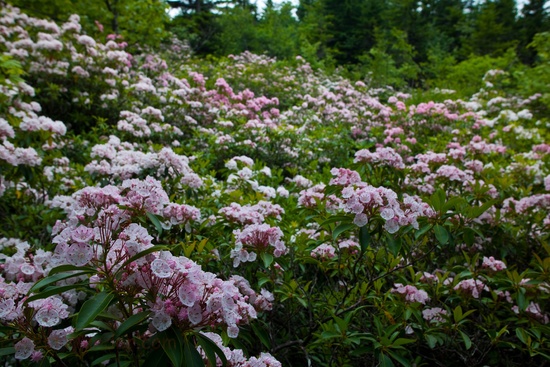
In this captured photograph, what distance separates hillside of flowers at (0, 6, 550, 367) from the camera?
1.20 meters

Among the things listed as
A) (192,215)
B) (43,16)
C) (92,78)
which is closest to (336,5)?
(43,16)

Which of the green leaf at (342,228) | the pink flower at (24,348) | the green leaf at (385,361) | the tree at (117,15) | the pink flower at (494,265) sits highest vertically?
the tree at (117,15)

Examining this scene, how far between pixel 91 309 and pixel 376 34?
60.9ft

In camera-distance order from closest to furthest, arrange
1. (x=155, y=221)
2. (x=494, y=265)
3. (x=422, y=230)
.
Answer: (x=155, y=221) < (x=422, y=230) < (x=494, y=265)

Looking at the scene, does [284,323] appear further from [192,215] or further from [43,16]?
[43,16]

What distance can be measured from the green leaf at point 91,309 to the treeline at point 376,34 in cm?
833

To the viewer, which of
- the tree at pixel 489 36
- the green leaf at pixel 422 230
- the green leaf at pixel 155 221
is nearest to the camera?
the green leaf at pixel 155 221

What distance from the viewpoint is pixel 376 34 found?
17531 mm

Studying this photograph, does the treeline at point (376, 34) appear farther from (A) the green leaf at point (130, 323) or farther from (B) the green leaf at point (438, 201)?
(A) the green leaf at point (130, 323)

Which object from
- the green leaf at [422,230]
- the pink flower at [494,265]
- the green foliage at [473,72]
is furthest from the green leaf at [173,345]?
the green foliage at [473,72]

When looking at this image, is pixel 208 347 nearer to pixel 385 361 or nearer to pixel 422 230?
pixel 385 361

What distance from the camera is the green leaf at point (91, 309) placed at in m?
0.99

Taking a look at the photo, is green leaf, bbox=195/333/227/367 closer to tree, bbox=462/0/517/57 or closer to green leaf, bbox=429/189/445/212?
green leaf, bbox=429/189/445/212

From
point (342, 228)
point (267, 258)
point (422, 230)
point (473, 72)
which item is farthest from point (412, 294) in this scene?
point (473, 72)
